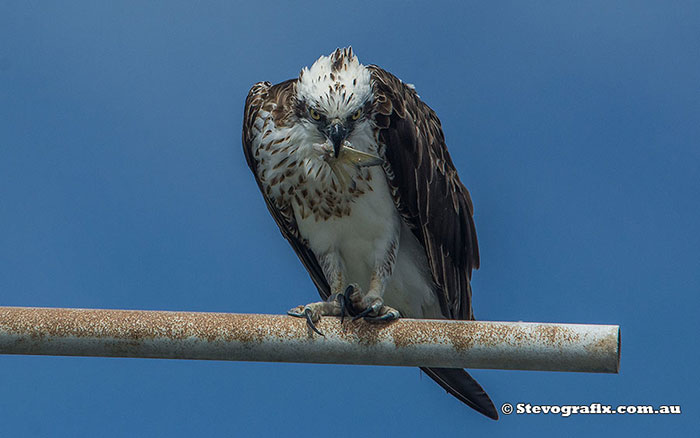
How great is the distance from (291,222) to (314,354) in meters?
2.40

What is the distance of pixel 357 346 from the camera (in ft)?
14.5

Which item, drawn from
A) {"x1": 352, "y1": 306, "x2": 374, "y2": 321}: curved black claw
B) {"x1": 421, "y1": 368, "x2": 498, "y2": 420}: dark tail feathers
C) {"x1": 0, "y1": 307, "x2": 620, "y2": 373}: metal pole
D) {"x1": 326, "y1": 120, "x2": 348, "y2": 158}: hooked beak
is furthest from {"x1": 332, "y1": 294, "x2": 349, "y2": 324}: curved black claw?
{"x1": 0, "y1": 307, "x2": 620, "y2": 373}: metal pole

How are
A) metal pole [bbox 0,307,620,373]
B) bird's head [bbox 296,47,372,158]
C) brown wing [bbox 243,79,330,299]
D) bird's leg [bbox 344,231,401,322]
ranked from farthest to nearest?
1. brown wing [bbox 243,79,330,299]
2. bird's head [bbox 296,47,372,158]
3. bird's leg [bbox 344,231,401,322]
4. metal pole [bbox 0,307,620,373]

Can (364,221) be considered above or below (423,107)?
below

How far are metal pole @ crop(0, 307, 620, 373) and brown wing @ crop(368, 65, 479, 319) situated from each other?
1959 mm

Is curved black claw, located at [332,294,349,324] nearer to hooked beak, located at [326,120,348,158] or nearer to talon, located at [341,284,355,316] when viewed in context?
talon, located at [341,284,355,316]

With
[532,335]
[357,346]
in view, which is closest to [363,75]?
[357,346]

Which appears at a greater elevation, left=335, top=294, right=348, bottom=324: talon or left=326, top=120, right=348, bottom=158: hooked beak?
left=326, top=120, right=348, bottom=158: hooked beak

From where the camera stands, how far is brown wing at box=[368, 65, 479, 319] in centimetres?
615

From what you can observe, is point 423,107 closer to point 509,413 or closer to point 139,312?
point 509,413

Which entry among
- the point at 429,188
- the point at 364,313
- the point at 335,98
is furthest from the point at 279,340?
the point at 429,188

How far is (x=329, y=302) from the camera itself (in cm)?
A: 593

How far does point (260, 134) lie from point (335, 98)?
2.40 ft

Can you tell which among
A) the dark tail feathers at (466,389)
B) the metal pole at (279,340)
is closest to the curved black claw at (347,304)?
the dark tail feathers at (466,389)
